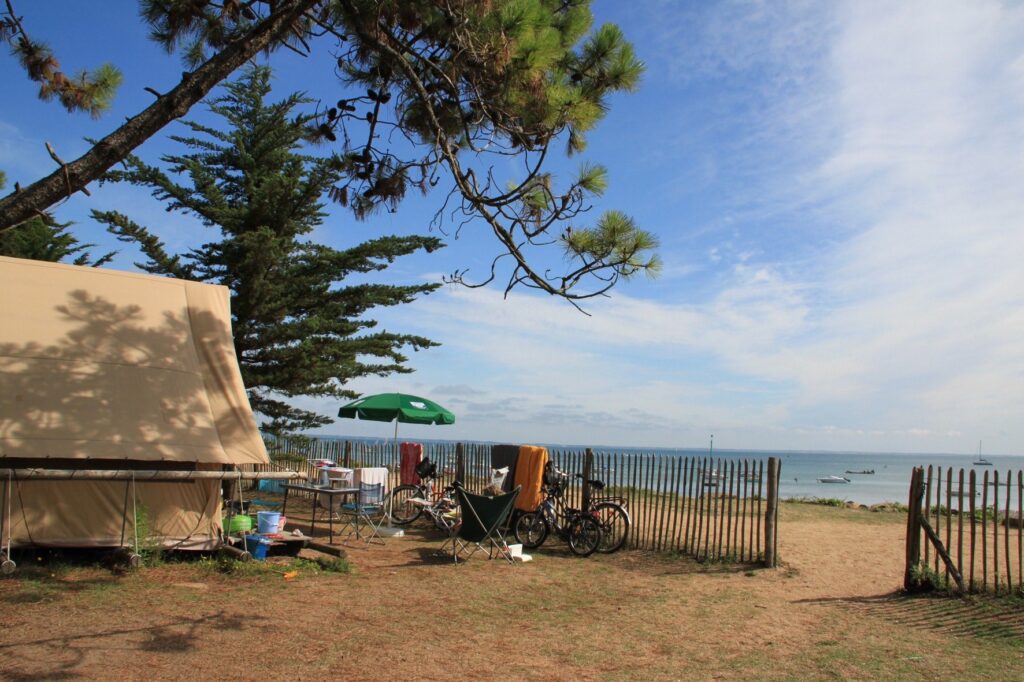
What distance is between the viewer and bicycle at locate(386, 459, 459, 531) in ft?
36.6

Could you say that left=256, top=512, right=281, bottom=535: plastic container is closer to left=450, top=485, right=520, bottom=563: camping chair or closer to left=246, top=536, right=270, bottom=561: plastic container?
left=246, top=536, right=270, bottom=561: plastic container

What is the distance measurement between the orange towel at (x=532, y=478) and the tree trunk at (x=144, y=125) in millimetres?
6938

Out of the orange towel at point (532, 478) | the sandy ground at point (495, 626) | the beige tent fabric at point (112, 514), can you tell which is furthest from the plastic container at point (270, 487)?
the beige tent fabric at point (112, 514)

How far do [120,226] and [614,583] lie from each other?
12822 mm

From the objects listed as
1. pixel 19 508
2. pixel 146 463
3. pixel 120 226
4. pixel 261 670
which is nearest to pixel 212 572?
pixel 146 463

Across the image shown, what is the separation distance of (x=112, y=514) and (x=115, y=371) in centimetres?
150

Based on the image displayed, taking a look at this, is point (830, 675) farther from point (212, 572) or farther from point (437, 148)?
point (212, 572)

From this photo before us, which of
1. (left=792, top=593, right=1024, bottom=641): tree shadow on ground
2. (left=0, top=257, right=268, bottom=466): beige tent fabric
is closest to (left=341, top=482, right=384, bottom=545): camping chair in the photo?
(left=0, top=257, right=268, bottom=466): beige tent fabric

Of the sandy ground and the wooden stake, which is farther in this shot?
the wooden stake

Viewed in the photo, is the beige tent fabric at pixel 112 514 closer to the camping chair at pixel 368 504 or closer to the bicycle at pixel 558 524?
the camping chair at pixel 368 504

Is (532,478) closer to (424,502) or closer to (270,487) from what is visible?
(424,502)

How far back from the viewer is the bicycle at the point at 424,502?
36.6 feet

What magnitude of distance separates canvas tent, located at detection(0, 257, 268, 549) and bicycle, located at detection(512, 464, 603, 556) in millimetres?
3996

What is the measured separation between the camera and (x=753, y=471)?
9805 millimetres
